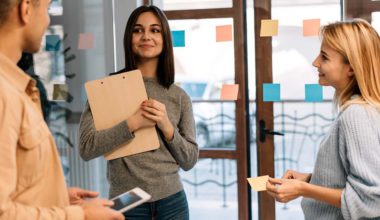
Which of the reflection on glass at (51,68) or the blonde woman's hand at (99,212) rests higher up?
the reflection on glass at (51,68)

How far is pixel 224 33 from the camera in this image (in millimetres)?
2840

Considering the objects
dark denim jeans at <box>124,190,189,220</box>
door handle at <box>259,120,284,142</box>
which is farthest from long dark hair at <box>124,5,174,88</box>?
door handle at <box>259,120,284,142</box>

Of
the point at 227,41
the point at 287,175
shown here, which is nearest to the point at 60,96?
the point at 227,41

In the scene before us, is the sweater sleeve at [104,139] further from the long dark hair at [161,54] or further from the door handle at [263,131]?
the door handle at [263,131]

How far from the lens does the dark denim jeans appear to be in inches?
62.4

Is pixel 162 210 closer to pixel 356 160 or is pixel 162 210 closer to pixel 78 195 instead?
pixel 78 195

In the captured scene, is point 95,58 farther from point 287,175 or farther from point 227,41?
point 287,175

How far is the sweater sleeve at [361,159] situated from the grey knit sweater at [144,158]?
61 cm

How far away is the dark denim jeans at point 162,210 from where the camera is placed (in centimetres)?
158

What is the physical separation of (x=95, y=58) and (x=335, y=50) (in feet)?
6.90

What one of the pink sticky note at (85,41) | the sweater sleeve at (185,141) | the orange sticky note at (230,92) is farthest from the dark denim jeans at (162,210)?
the pink sticky note at (85,41)

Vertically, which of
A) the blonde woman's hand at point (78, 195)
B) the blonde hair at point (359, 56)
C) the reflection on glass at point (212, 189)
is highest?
the blonde hair at point (359, 56)

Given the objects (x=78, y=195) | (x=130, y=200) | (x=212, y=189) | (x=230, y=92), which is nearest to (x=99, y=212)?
(x=130, y=200)

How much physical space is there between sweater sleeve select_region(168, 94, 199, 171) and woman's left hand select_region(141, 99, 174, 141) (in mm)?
29
